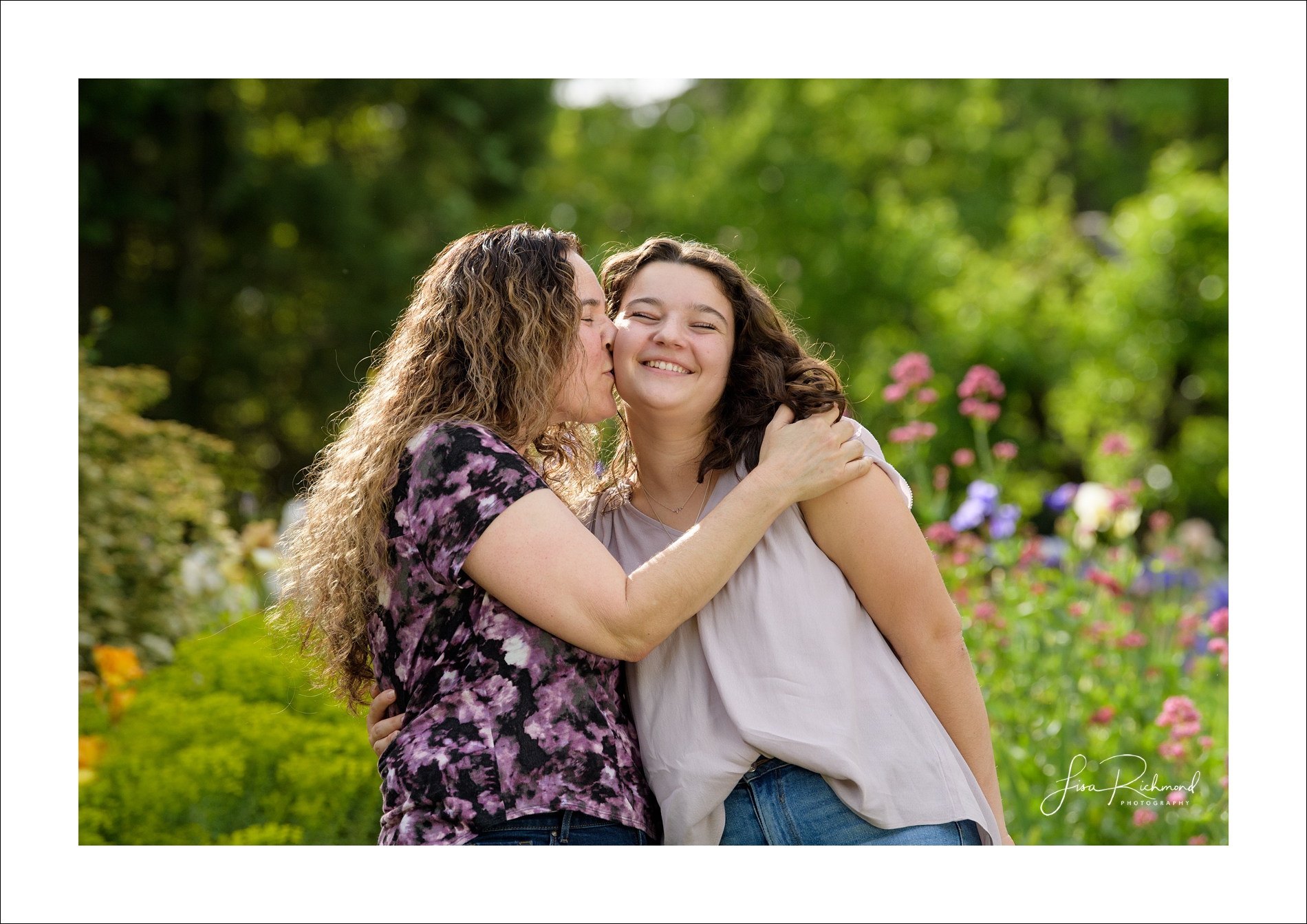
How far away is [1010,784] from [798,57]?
242 centimetres

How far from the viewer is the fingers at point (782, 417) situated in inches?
93.5

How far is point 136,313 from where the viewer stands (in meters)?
10.0

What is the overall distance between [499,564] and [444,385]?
0.45 meters

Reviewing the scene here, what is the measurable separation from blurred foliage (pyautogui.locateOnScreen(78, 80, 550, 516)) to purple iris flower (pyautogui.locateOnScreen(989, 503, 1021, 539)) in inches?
264

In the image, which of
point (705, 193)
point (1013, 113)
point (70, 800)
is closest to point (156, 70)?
point (70, 800)

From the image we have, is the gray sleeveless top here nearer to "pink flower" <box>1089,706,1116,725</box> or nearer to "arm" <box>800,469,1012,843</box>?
"arm" <box>800,469,1012,843</box>

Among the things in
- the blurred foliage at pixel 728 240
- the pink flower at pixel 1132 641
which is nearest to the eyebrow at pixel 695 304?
the pink flower at pixel 1132 641

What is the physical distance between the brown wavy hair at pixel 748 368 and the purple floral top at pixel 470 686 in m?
0.57

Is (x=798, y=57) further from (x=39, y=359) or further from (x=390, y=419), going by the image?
(x=39, y=359)

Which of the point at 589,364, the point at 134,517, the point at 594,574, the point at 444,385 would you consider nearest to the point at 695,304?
the point at 589,364

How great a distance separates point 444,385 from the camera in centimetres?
223

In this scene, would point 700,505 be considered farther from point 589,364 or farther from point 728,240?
point 728,240

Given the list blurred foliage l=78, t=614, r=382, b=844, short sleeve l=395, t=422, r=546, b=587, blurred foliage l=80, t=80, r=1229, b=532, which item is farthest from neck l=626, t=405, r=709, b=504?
blurred foliage l=80, t=80, r=1229, b=532

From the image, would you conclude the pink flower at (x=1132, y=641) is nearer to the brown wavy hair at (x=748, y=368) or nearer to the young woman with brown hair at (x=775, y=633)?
the young woman with brown hair at (x=775, y=633)
